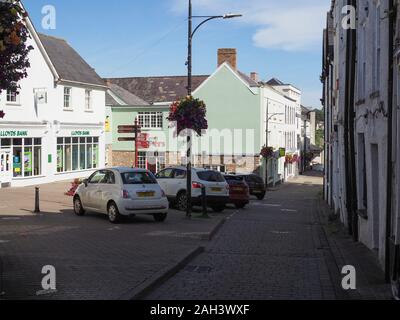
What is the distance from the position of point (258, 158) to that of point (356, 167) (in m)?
33.8

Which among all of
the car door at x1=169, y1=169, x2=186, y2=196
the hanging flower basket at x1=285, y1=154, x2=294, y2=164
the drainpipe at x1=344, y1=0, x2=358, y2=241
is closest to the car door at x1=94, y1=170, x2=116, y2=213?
the car door at x1=169, y1=169, x2=186, y2=196

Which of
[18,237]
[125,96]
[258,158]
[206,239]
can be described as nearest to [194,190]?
[206,239]

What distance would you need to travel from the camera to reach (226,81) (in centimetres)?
4816

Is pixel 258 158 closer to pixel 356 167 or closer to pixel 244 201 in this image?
pixel 244 201

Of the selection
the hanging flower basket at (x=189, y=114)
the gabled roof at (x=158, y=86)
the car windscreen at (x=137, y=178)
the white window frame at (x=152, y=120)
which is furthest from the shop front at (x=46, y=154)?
the gabled roof at (x=158, y=86)

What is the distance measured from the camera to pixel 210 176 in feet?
69.6

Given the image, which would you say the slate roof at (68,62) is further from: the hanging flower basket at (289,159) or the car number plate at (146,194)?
the hanging flower basket at (289,159)

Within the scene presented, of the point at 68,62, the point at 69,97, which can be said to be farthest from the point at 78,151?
the point at 68,62

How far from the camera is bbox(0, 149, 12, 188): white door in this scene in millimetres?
28828

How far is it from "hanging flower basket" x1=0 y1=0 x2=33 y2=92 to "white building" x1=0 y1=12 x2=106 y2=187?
2136 centimetres

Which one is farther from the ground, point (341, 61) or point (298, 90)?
point (298, 90)

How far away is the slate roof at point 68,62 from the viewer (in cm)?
3475

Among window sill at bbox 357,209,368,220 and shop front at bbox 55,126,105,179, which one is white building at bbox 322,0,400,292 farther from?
shop front at bbox 55,126,105,179

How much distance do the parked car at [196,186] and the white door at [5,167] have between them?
11.3 meters
